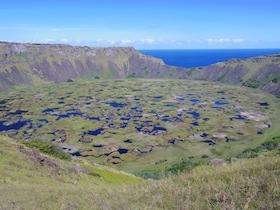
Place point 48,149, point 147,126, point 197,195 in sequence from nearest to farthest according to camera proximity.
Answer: point 197,195 → point 48,149 → point 147,126

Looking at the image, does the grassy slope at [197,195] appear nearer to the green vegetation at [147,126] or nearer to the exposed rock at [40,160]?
the exposed rock at [40,160]

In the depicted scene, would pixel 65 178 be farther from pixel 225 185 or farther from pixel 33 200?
pixel 225 185

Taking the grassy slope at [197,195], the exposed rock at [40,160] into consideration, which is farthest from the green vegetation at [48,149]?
the grassy slope at [197,195]

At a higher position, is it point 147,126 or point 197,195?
point 197,195

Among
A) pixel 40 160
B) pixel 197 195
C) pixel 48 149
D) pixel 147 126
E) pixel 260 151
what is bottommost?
pixel 147 126

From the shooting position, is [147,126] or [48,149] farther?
[147,126]

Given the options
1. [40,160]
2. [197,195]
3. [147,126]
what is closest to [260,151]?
[40,160]

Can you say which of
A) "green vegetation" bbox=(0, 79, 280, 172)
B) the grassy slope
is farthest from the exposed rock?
"green vegetation" bbox=(0, 79, 280, 172)

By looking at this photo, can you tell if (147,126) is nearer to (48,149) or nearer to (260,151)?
(260,151)

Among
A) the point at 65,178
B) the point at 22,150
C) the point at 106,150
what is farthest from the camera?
the point at 106,150

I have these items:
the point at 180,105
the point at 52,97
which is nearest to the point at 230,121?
the point at 180,105

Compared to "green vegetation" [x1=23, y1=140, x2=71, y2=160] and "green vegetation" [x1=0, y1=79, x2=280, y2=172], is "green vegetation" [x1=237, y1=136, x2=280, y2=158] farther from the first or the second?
"green vegetation" [x1=23, y1=140, x2=71, y2=160]
